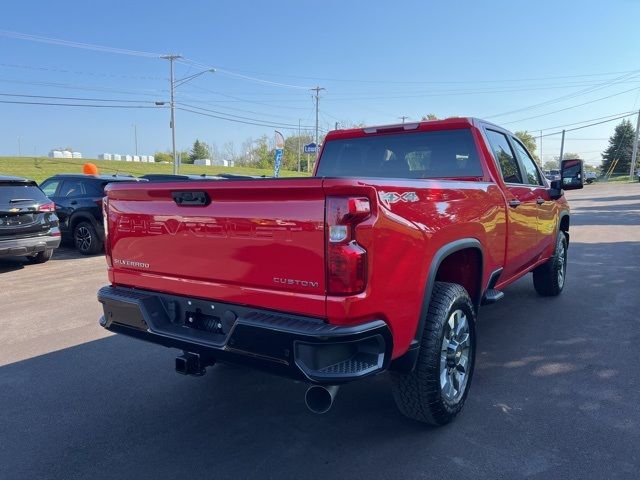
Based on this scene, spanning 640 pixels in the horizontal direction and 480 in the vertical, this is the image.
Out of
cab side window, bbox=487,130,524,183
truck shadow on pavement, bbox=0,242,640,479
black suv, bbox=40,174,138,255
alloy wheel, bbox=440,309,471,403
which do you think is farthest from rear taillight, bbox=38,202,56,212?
alloy wheel, bbox=440,309,471,403

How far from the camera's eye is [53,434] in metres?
3.10

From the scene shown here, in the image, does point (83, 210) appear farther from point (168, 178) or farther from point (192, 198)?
point (192, 198)

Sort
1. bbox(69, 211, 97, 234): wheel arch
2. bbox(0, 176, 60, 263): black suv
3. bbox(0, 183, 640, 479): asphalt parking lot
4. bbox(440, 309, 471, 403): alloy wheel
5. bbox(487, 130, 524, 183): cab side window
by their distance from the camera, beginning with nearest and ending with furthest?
1. bbox(0, 183, 640, 479): asphalt parking lot
2. bbox(440, 309, 471, 403): alloy wheel
3. bbox(487, 130, 524, 183): cab side window
4. bbox(0, 176, 60, 263): black suv
5. bbox(69, 211, 97, 234): wheel arch

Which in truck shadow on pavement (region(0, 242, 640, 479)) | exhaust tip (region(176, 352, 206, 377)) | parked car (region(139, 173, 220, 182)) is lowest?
truck shadow on pavement (region(0, 242, 640, 479))

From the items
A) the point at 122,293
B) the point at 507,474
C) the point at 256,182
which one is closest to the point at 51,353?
the point at 122,293

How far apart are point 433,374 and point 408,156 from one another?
2.19m

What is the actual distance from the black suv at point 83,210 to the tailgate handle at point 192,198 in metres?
8.30

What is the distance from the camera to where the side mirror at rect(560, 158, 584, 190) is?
5703 mm

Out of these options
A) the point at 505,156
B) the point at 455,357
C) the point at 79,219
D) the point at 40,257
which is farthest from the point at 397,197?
the point at 79,219

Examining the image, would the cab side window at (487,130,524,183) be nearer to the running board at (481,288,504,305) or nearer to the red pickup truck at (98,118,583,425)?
the red pickup truck at (98,118,583,425)

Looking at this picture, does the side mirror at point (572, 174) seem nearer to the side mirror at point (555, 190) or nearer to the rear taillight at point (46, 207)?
the side mirror at point (555, 190)

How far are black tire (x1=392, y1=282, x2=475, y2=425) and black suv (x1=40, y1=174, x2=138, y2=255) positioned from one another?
8989 mm

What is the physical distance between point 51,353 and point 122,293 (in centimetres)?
185

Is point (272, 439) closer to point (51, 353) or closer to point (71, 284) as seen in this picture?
point (51, 353)
